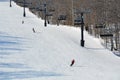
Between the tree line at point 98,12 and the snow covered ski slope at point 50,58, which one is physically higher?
the tree line at point 98,12

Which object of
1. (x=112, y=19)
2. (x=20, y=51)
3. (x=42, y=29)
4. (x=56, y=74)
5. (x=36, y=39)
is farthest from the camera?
(x=112, y=19)

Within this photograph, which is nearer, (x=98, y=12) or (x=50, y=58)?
(x=50, y=58)

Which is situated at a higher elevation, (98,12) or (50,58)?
(98,12)

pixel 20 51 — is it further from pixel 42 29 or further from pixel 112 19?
pixel 112 19

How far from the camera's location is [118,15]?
166 feet

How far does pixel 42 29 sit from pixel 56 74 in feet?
39.4

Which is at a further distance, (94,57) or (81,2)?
(81,2)

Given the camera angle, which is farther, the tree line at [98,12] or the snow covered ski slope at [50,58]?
the tree line at [98,12]

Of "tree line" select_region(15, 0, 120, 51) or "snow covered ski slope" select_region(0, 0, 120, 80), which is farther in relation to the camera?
"tree line" select_region(15, 0, 120, 51)

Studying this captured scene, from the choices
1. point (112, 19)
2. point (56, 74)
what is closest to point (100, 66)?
point (56, 74)

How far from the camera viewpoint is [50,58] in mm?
15016

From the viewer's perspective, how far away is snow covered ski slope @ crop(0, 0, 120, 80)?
12.4 m

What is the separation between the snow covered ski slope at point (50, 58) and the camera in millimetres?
12383

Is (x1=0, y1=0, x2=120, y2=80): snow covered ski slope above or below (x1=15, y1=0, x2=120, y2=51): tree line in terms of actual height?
below
